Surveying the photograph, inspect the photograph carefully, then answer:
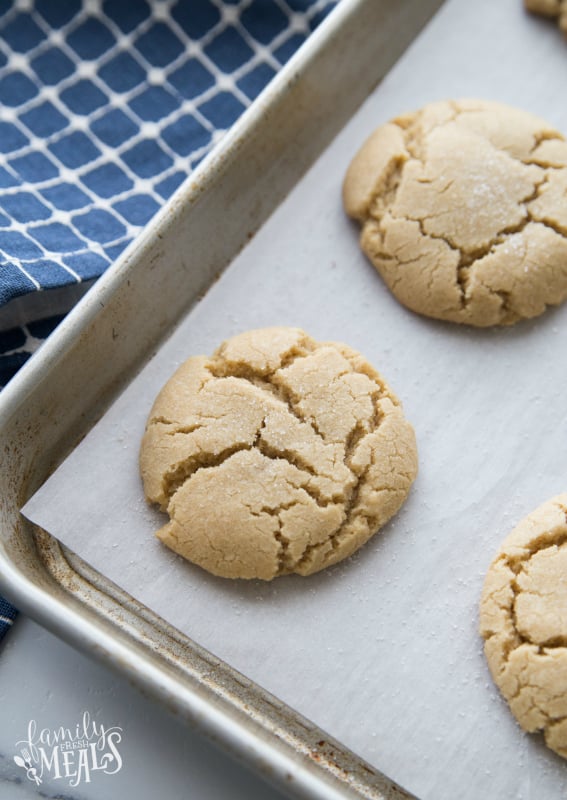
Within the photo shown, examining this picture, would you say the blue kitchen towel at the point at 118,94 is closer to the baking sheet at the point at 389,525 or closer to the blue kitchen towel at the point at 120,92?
the blue kitchen towel at the point at 120,92

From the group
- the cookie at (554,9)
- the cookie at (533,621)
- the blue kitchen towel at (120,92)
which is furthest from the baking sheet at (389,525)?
the blue kitchen towel at (120,92)

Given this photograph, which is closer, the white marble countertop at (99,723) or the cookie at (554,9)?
the white marble countertop at (99,723)

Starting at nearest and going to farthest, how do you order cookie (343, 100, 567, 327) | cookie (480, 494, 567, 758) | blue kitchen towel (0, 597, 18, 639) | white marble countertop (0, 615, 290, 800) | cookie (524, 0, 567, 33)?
cookie (480, 494, 567, 758), white marble countertop (0, 615, 290, 800), blue kitchen towel (0, 597, 18, 639), cookie (343, 100, 567, 327), cookie (524, 0, 567, 33)

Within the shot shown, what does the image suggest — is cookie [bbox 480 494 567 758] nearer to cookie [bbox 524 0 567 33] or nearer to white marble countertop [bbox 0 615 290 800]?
white marble countertop [bbox 0 615 290 800]

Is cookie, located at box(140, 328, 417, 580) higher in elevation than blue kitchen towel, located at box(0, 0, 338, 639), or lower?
lower

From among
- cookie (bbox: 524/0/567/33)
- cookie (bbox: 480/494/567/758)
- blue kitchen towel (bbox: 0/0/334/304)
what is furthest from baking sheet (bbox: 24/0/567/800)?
blue kitchen towel (bbox: 0/0/334/304)

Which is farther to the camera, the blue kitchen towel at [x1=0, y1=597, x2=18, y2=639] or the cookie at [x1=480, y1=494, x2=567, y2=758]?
the blue kitchen towel at [x1=0, y1=597, x2=18, y2=639]

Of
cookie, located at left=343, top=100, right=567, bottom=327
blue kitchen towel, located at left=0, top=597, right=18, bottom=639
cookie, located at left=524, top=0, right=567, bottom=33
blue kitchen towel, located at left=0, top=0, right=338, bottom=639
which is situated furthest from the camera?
cookie, located at left=524, top=0, right=567, bottom=33
